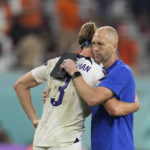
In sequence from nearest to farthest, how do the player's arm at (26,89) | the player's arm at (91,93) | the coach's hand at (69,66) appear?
the player's arm at (91,93), the coach's hand at (69,66), the player's arm at (26,89)

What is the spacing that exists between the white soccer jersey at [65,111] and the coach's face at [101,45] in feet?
0.41

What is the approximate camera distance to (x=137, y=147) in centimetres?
934

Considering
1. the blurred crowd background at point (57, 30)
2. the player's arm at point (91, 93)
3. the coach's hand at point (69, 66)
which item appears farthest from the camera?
the blurred crowd background at point (57, 30)

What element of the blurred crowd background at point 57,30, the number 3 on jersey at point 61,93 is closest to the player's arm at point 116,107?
the number 3 on jersey at point 61,93

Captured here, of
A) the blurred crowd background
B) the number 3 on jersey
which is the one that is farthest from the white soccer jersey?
the blurred crowd background

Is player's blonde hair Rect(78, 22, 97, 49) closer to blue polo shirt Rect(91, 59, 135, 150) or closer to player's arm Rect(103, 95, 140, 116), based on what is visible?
blue polo shirt Rect(91, 59, 135, 150)

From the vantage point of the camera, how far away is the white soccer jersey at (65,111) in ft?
16.9

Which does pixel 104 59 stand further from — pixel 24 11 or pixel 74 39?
pixel 24 11

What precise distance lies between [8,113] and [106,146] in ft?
16.1

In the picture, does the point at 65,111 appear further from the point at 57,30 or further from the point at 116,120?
the point at 57,30

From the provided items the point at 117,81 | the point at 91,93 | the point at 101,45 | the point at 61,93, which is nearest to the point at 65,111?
the point at 61,93

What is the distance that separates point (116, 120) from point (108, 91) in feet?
1.06

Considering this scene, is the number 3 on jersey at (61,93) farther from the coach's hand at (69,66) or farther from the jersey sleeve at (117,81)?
the jersey sleeve at (117,81)

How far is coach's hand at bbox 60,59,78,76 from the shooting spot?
5116 millimetres
